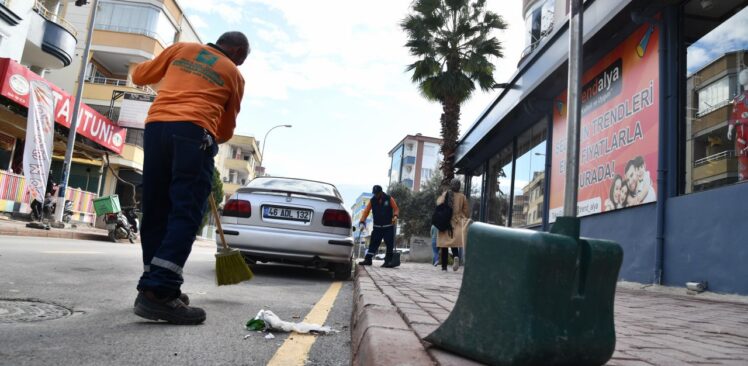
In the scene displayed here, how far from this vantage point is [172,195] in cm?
295

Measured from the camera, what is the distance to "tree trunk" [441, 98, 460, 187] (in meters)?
17.7

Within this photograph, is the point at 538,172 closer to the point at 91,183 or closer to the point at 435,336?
the point at 435,336

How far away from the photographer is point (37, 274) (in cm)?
447

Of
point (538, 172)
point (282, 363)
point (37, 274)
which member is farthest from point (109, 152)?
point (282, 363)

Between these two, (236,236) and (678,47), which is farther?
(678,47)

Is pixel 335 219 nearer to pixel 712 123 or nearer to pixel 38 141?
pixel 712 123

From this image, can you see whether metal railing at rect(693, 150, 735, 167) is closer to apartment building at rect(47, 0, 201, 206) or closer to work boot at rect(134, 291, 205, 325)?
work boot at rect(134, 291, 205, 325)

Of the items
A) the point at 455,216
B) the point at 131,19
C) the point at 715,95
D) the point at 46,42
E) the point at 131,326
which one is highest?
the point at 131,19

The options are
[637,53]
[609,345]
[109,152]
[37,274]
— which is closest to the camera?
[609,345]

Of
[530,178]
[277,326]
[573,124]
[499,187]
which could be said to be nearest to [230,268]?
[277,326]

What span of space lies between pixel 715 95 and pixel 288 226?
5.68 meters

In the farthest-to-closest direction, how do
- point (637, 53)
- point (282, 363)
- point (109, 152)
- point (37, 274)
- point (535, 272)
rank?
Answer: point (109, 152), point (637, 53), point (37, 274), point (282, 363), point (535, 272)

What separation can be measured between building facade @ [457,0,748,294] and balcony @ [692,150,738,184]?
16 millimetres

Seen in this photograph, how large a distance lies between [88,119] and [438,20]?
12362 mm
